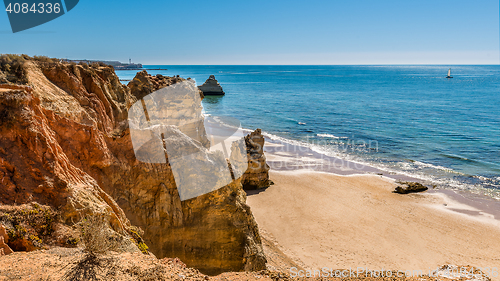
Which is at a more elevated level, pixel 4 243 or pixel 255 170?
pixel 4 243

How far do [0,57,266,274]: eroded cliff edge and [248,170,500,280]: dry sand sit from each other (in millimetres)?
6178

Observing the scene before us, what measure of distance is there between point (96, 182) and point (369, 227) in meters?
15.7

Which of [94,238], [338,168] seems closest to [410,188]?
[338,168]

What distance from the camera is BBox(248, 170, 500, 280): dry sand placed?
14742 millimetres

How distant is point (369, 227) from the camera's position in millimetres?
17734

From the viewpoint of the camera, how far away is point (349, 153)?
115ft

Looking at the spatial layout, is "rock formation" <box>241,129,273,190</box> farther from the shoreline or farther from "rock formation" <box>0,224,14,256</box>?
"rock formation" <box>0,224,14,256</box>

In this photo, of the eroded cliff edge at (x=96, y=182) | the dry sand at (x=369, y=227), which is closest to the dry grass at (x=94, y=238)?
the eroded cliff edge at (x=96, y=182)

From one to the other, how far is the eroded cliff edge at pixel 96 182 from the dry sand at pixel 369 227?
6.18 meters

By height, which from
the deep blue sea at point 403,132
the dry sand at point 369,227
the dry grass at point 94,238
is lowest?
the dry sand at point 369,227

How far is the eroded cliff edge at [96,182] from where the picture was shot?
19.3ft

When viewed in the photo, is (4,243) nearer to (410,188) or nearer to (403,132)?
(410,188)

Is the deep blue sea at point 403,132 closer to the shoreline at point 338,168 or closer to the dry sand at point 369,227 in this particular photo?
the shoreline at point 338,168

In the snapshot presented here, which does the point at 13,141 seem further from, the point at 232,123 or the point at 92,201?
the point at 232,123
